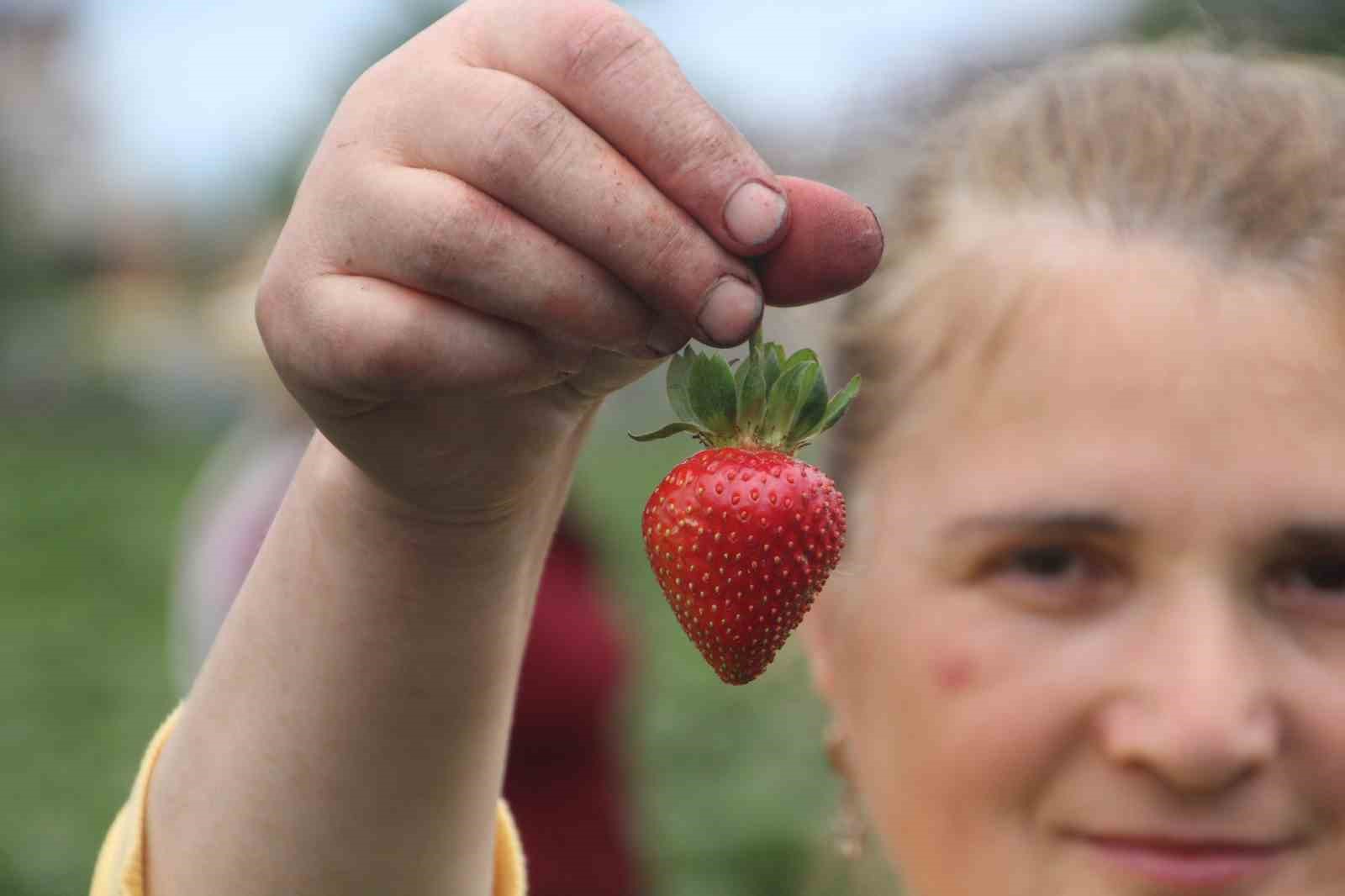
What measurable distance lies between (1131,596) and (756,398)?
0.64 meters

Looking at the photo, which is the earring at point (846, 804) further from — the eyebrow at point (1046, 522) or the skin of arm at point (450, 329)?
the skin of arm at point (450, 329)

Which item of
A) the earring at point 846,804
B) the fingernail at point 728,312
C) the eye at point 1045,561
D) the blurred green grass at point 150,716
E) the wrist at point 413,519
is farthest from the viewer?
the blurred green grass at point 150,716

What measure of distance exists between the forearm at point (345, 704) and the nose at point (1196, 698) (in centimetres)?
52

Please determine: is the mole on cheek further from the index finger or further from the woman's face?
the index finger

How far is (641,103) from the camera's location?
0.77m

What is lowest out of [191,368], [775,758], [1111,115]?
[1111,115]

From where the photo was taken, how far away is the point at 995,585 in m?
1.37

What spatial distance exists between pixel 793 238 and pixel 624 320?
9 cm

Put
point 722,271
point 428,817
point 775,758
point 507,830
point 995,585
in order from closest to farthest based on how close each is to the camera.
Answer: point 722,271
point 428,817
point 507,830
point 995,585
point 775,758

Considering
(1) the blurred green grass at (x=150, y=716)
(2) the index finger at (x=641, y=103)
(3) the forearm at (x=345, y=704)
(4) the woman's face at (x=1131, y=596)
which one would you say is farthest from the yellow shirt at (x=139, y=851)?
(1) the blurred green grass at (x=150, y=716)

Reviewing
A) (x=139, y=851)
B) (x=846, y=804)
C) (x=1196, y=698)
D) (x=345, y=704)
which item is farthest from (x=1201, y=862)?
(x=139, y=851)

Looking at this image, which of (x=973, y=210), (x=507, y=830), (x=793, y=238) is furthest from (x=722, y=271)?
(x=973, y=210)

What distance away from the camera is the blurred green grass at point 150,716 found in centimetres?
414

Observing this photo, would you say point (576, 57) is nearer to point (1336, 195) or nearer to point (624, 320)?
point (624, 320)
